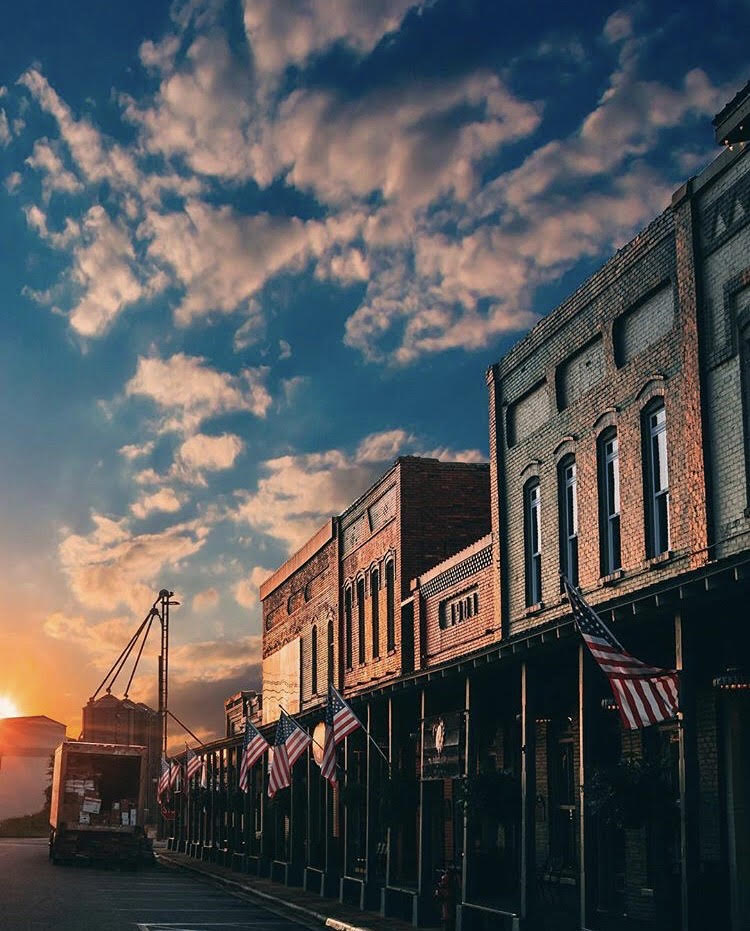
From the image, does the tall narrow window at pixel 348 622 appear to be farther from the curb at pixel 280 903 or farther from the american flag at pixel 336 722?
the american flag at pixel 336 722

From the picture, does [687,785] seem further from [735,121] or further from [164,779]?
[164,779]

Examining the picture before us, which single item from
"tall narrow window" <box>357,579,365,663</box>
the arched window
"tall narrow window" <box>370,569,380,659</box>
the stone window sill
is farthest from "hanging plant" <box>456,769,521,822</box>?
the arched window

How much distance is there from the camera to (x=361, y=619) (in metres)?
38.8

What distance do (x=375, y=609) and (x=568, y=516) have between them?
1328 centimetres

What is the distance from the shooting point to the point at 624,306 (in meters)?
22.2

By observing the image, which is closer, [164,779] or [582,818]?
[582,818]

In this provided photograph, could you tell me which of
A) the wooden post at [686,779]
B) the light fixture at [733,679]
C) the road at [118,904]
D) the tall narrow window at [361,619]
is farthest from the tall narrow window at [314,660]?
the wooden post at [686,779]

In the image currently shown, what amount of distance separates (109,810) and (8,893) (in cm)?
1181

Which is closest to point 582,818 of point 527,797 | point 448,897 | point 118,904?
point 527,797

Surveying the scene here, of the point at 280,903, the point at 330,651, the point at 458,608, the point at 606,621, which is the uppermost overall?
the point at 330,651

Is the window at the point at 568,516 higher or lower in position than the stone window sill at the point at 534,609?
higher

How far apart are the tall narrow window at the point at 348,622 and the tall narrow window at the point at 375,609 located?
8.19 feet

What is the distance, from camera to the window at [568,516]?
24.6 metres


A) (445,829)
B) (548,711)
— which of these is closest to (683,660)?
(548,711)
